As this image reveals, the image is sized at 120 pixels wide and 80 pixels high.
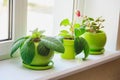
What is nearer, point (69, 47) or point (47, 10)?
point (69, 47)

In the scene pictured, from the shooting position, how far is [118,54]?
1.46 m

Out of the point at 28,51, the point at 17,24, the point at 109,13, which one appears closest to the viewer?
the point at 28,51

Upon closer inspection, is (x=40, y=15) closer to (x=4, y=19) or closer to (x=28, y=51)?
(x=4, y=19)

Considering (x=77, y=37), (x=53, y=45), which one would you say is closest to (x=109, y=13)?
(x=77, y=37)

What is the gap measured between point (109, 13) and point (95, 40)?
0.26 meters

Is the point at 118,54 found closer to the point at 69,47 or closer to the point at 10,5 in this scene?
the point at 69,47

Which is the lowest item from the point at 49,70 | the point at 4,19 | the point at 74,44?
the point at 49,70

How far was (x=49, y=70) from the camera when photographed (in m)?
Result: 1.11

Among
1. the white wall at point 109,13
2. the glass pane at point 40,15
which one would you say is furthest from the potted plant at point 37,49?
the white wall at point 109,13

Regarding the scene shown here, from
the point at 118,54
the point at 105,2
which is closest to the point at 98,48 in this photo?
the point at 118,54

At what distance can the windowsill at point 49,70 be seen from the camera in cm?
103

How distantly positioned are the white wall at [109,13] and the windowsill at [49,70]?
0.23m

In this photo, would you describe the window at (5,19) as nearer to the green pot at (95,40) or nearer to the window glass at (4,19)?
the window glass at (4,19)

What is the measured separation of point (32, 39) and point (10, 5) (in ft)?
0.72
